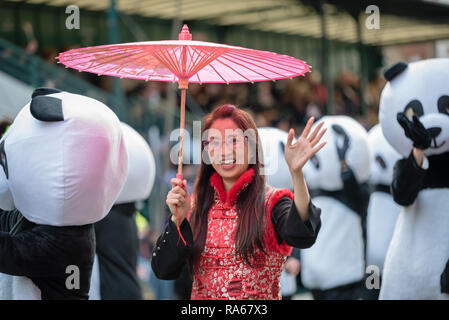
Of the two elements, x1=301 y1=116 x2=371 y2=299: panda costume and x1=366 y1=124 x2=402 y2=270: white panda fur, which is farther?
x1=366 y1=124 x2=402 y2=270: white panda fur

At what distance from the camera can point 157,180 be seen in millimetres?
8211

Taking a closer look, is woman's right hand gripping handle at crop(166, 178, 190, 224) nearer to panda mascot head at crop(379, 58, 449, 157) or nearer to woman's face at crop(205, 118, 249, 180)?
woman's face at crop(205, 118, 249, 180)

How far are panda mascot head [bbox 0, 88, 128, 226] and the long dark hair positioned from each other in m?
0.42

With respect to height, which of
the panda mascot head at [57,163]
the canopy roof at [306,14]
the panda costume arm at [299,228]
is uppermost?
the canopy roof at [306,14]

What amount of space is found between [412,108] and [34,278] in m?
2.26

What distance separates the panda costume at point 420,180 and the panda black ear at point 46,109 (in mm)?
1852

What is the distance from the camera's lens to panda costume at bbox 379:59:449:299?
3592mm

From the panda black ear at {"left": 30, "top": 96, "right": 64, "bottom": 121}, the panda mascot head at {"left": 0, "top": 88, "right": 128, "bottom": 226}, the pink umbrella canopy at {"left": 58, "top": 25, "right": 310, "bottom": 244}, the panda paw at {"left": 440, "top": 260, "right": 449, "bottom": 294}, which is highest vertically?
the pink umbrella canopy at {"left": 58, "top": 25, "right": 310, "bottom": 244}

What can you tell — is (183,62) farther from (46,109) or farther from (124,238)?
(124,238)

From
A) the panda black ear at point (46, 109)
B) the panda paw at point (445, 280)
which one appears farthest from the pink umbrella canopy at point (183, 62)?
the panda paw at point (445, 280)

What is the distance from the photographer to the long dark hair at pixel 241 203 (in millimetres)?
2750

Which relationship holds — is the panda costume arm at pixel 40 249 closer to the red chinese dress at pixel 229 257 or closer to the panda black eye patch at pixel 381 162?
the red chinese dress at pixel 229 257

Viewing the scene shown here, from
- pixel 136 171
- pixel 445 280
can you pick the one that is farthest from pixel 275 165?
pixel 445 280

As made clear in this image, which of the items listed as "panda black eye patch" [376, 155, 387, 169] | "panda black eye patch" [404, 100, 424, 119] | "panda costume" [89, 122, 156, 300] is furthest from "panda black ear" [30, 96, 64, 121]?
"panda black eye patch" [376, 155, 387, 169]
